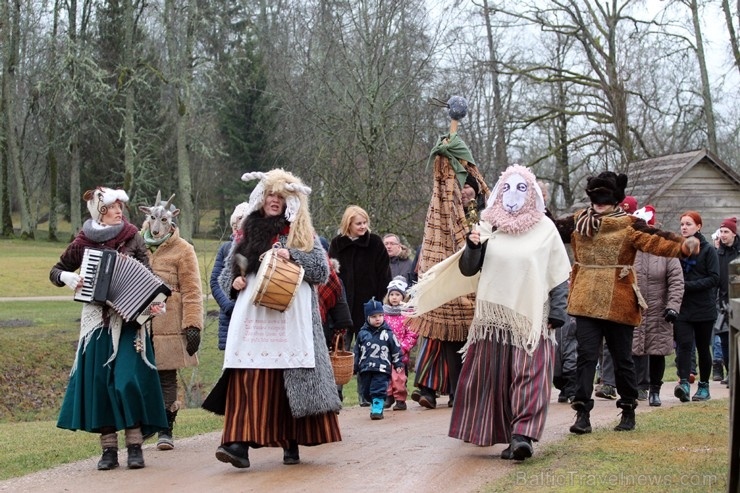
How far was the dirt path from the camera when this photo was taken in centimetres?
729

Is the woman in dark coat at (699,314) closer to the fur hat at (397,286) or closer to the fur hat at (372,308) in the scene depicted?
the fur hat at (397,286)

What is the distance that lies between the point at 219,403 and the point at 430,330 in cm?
323

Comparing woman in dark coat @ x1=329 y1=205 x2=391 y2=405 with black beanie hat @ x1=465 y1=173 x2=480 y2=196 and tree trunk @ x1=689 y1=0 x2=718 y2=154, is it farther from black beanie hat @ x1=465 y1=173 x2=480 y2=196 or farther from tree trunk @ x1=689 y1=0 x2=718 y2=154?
tree trunk @ x1=689 y1=0 x2=718 y2=154

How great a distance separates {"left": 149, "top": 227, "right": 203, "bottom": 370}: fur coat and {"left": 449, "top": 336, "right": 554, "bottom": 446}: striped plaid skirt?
2.47m

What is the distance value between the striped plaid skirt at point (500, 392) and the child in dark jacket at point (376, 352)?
281 cm

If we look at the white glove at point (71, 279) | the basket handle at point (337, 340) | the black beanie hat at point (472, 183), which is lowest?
the basket handle at point (337, 340)

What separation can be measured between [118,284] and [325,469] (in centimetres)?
192

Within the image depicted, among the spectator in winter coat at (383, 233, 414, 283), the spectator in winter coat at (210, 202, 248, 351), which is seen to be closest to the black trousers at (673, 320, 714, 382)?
the spectator in winter coat at (383, 233, 414, 283)

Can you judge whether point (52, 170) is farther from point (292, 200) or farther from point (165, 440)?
point (292, 200)

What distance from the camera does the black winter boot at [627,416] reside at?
9055 millimetres

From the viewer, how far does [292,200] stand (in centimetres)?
809

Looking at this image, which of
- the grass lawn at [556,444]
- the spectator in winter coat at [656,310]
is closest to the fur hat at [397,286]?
the grass lawn at [556,444]

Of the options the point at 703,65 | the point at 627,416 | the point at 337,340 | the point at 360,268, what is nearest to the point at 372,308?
the point at 360,268

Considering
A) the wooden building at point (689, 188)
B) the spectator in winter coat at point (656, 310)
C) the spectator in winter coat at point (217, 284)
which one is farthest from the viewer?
the wooden building at point (689, 188)
